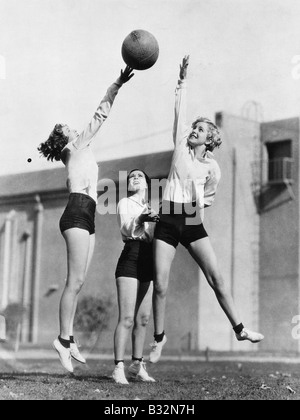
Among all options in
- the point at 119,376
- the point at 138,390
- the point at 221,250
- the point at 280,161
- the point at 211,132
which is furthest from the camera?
the point at 280,161

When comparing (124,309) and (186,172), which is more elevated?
(186,172)

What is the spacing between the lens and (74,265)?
342 inches

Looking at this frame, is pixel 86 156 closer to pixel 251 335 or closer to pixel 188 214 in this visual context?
pixel 188 214

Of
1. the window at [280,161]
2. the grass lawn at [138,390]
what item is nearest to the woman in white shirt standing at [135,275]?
the grass lawn at [138,390]

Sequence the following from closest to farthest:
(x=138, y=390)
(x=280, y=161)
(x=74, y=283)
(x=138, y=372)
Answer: (x=138, y=390) < (x=74, y=283) < (x=138, y=372) < (x=280, y=161)

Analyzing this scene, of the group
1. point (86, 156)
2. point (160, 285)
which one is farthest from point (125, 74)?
point (160, 285)

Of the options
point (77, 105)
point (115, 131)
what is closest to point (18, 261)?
point (115, 131)

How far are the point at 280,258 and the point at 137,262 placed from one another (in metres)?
23.2

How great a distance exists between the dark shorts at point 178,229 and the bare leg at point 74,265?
2.41 feet

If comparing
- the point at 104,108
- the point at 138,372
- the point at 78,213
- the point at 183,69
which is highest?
the point at 183,69

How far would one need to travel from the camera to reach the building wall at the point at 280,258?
3062 centimetres

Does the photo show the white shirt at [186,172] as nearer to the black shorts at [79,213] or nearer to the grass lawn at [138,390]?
the black shorts at [79,213]

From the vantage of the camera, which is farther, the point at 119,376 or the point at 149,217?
the point at 149,217

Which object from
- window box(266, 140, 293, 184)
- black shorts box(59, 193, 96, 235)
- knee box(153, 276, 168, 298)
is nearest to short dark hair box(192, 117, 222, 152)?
black shorts box(59, 193, 96, 235)
